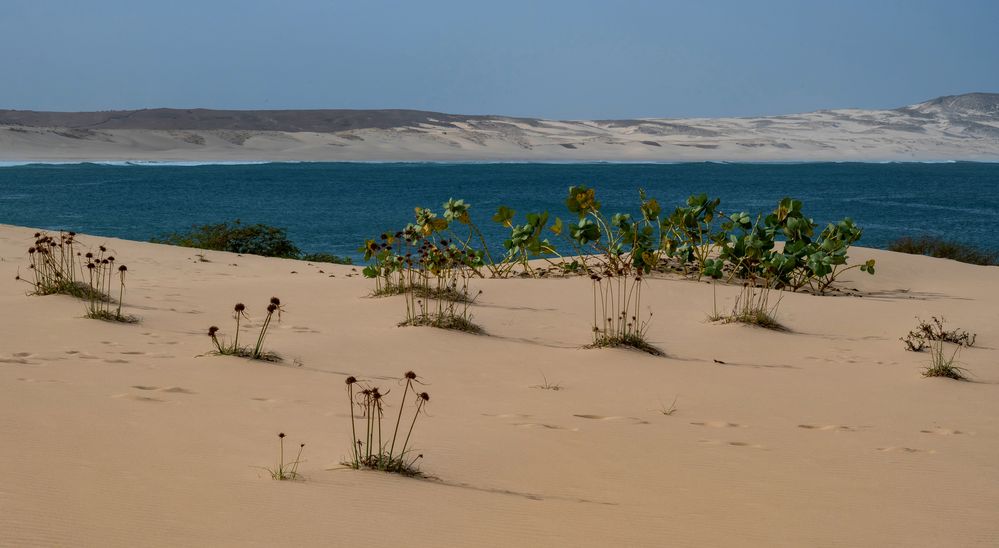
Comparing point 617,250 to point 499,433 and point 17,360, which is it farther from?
point 17,360

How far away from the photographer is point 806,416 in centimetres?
595

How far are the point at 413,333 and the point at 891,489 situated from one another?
14.1ft

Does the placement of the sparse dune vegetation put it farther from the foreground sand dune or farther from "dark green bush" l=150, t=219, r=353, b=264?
"dark green bush" l=150, t=219, r=353, b=264

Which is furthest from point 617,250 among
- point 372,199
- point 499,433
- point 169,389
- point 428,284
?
point 372,199

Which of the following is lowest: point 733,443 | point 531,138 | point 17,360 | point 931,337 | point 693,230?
point 733,443

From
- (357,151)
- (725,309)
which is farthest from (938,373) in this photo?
(357,151)

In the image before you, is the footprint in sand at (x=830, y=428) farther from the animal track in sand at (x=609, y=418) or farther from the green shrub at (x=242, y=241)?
the green shrub at (x=242, y=241)

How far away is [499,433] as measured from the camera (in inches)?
204

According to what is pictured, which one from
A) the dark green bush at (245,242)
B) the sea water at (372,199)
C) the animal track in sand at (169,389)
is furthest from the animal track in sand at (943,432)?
the sea water at (372,199)

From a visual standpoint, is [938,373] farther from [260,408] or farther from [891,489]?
[260,408]

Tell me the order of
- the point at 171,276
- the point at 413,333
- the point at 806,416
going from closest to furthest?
the point at 806,416 < the point at 413,333 < the point at 171,276

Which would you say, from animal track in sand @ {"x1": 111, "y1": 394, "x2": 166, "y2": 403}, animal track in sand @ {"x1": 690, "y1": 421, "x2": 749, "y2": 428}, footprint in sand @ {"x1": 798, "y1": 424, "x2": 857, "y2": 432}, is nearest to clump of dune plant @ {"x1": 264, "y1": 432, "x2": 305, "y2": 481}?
animal track in sand @ {"x1": 111, "y1": 394, "x2": 166, "y2": 403}

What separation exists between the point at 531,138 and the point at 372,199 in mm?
76223

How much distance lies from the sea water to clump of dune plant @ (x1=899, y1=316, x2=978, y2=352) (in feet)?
54.4
